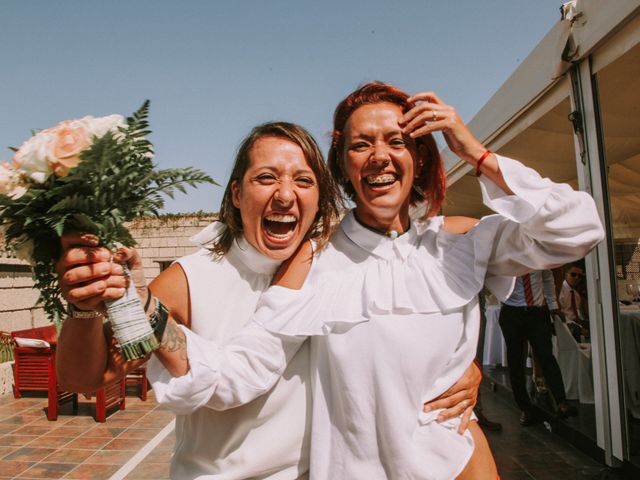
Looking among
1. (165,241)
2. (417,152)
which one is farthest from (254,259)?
(165,241)

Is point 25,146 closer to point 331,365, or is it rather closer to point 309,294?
point 309,294

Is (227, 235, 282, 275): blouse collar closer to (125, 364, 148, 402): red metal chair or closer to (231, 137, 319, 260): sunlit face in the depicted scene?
(231, 137, 319, 260): sunlit face

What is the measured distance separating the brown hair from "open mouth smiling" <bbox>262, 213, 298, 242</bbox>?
0.09 metres

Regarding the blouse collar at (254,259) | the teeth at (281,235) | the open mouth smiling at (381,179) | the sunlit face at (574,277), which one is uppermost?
the open mouth smiling at (381,179)

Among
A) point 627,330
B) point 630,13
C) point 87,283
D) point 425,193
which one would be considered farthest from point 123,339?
point 627,330

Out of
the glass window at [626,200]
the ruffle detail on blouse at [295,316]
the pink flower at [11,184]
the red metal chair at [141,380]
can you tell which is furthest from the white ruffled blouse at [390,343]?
the red metal chair at [141,380]

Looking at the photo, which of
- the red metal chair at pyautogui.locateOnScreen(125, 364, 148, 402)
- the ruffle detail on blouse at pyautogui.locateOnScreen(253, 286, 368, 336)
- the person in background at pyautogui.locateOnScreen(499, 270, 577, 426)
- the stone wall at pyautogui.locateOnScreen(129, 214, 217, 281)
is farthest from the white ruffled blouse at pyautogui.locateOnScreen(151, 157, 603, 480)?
the stone wall at pyautogui.locateOnScreen(129, 214, 217, 281)

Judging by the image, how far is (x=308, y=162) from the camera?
1.79 meters

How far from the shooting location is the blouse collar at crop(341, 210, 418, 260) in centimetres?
177

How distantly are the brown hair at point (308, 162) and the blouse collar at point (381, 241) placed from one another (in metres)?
0.11

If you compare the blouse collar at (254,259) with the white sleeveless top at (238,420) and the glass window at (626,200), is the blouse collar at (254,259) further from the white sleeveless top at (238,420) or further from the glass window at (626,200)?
the glass window at (626,200)

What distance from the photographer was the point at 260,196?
171 cm

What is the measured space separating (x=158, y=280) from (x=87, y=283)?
1.46ft

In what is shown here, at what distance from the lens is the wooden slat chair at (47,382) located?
20.4 feet
